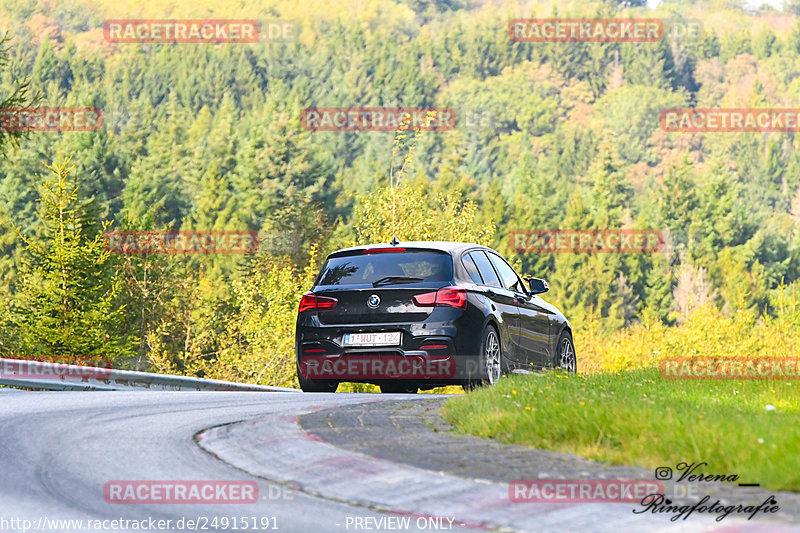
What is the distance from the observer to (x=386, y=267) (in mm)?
12891

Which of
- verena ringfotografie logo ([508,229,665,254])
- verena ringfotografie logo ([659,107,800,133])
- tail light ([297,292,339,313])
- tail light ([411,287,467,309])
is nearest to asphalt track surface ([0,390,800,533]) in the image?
tail light ([411,287,467,309])

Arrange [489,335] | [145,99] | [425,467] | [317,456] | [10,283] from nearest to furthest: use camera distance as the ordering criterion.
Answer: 1. [425,467]
2. [317,456]
3. [489,335]
4. [10,283]
5. [145,99]

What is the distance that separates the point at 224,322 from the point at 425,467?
55.8 meters

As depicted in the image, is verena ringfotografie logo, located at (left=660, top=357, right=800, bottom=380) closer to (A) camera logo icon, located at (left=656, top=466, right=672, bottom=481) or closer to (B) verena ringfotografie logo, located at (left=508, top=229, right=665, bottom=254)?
(A) camera logo icon, located at (left=656, top=466, right=672, bottom=481)

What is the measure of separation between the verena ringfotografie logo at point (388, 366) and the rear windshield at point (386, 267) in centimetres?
85

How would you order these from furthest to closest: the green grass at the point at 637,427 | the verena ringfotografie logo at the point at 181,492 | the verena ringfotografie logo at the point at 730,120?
1. the verena ringfotografie logo at the point at 730,120
2. the green grass at the point at 637,427
3. the verena ringfotografie logo at the point at 181,492

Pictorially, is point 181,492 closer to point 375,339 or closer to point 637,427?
point 637,427

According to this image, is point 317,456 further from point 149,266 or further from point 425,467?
point 149,266

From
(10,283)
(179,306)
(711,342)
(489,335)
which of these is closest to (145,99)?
(10,283)

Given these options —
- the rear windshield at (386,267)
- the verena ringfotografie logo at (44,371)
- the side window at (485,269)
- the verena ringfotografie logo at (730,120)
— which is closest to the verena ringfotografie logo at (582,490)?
the rear windshield at (386,267)

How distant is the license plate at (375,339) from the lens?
12.5 metres

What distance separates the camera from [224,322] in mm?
61344

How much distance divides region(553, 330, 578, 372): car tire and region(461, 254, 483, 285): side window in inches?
90.9

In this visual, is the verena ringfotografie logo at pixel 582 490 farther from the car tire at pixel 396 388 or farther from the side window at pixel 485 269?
the car tire at pixel 396 388
